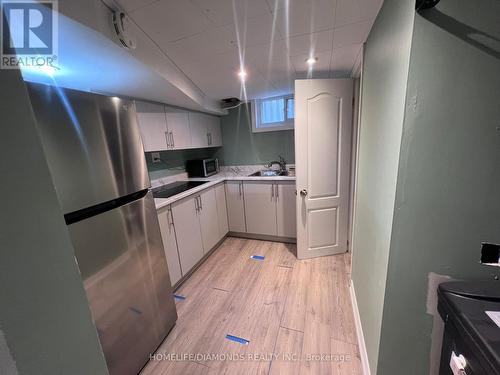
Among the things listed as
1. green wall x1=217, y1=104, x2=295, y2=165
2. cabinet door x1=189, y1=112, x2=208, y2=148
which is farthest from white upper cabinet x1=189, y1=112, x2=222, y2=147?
green wall x1=217, y1=104, x2=295, y2=165

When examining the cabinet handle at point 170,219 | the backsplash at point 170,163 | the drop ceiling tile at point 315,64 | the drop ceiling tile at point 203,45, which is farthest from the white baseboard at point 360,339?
the backsplash at point 170,163

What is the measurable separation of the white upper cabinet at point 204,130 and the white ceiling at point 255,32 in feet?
2.86

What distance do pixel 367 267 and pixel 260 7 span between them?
171cm

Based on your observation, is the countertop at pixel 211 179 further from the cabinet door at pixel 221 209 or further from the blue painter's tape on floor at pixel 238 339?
the blue painter's tape on floor at pixel 238 339

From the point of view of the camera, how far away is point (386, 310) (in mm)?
997

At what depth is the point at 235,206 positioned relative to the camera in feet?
9.92

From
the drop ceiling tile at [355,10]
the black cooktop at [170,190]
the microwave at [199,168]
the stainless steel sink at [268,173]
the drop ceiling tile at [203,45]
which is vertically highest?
the drop ceiling tile at [203,45]

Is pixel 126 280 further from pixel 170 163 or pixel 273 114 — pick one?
pixel 273 114

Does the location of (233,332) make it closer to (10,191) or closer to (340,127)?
(10,191)

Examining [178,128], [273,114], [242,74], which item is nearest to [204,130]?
[178,128]

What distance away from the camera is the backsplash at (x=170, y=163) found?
2635mm

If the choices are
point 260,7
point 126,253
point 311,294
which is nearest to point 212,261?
point 311,294

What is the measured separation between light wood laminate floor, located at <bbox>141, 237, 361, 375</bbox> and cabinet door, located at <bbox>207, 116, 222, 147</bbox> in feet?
6.06

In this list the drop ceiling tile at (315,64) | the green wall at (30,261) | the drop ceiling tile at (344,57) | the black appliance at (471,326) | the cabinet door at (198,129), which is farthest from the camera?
the cabinet door at (198,129)
